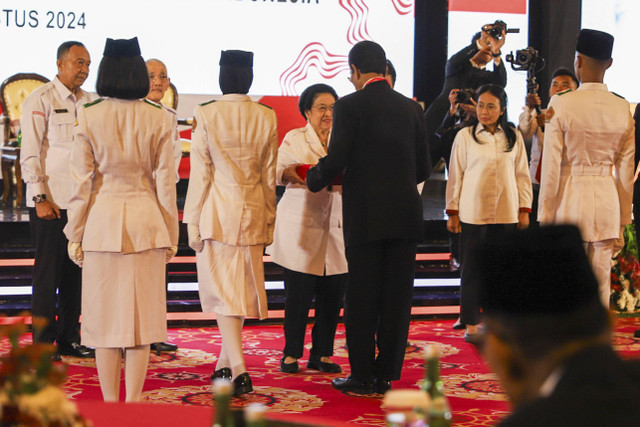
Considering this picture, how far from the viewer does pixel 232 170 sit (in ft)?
13.6

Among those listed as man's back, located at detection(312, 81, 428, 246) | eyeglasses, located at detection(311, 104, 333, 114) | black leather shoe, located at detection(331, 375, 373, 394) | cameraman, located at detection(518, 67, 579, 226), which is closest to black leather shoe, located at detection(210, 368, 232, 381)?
black leather shoe, located at detection(331, 375, 373, 394)

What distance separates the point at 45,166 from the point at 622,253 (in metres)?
4.06

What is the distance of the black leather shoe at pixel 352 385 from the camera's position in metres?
4.13

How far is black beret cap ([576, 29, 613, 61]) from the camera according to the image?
4.62 metres

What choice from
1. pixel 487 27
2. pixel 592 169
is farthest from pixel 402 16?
pixel 592 169

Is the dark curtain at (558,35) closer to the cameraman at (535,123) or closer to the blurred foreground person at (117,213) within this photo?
the cameraman at (535,123)

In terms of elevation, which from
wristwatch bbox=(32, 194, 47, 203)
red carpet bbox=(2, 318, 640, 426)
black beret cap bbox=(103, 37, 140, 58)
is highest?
black beret cap bbox=(103, 37, 140, 58)

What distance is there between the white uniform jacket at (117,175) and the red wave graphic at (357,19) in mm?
6420

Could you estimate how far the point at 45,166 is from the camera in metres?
4.72

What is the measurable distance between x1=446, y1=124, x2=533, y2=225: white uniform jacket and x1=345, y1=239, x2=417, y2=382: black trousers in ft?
4.58

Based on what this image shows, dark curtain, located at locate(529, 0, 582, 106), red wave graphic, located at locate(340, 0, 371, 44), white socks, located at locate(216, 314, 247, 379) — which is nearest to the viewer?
white socks, located at locate(216, 314, 247, 379)

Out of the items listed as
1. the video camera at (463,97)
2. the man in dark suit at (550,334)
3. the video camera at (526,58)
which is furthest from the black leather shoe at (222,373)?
the video camera at (526,58)

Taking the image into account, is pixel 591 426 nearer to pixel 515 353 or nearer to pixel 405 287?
pixel 515 353

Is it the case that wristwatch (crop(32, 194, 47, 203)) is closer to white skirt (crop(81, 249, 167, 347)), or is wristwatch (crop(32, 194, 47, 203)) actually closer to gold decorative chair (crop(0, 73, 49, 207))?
white skirt (crop(81, 249, 167, 347))
